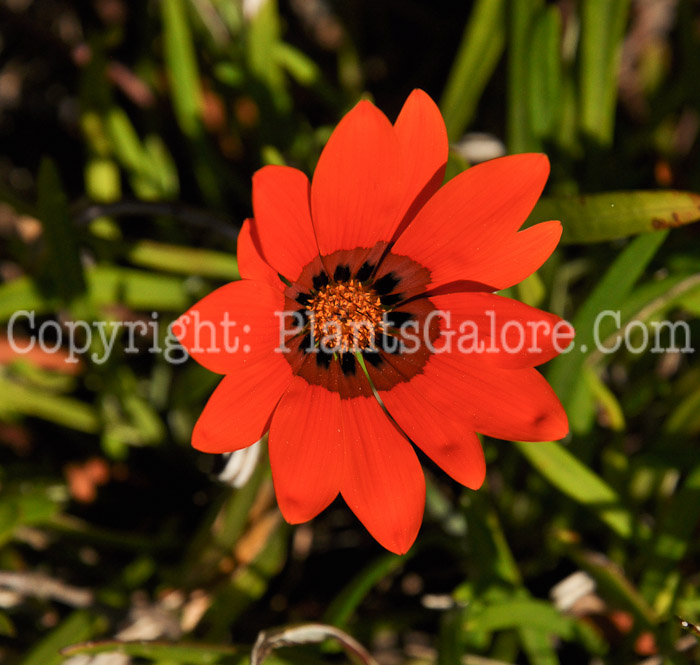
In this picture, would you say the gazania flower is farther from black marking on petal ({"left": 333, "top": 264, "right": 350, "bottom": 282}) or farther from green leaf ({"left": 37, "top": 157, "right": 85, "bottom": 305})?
green leaf ({"left": 37, "top": 157, "right": 85, "bottom": 305})

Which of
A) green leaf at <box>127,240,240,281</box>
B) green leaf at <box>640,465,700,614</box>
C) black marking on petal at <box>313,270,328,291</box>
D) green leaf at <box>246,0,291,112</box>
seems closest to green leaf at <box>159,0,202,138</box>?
green leaf at <box>246,0,291,112</box>

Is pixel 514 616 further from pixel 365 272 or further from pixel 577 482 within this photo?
pixel 365 272

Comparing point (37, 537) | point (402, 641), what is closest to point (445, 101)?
point (402, 641)

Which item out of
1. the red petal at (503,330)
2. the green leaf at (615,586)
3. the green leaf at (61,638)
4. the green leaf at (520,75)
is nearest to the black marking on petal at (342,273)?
the red petal at (503,330)

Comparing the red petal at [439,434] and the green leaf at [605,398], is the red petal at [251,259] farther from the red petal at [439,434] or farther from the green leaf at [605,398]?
the green leaf at [605,398]

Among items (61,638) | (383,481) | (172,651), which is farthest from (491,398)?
(61,638)

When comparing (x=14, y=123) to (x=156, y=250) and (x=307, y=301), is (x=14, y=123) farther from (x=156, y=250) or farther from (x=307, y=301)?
(x=307, y=301)
